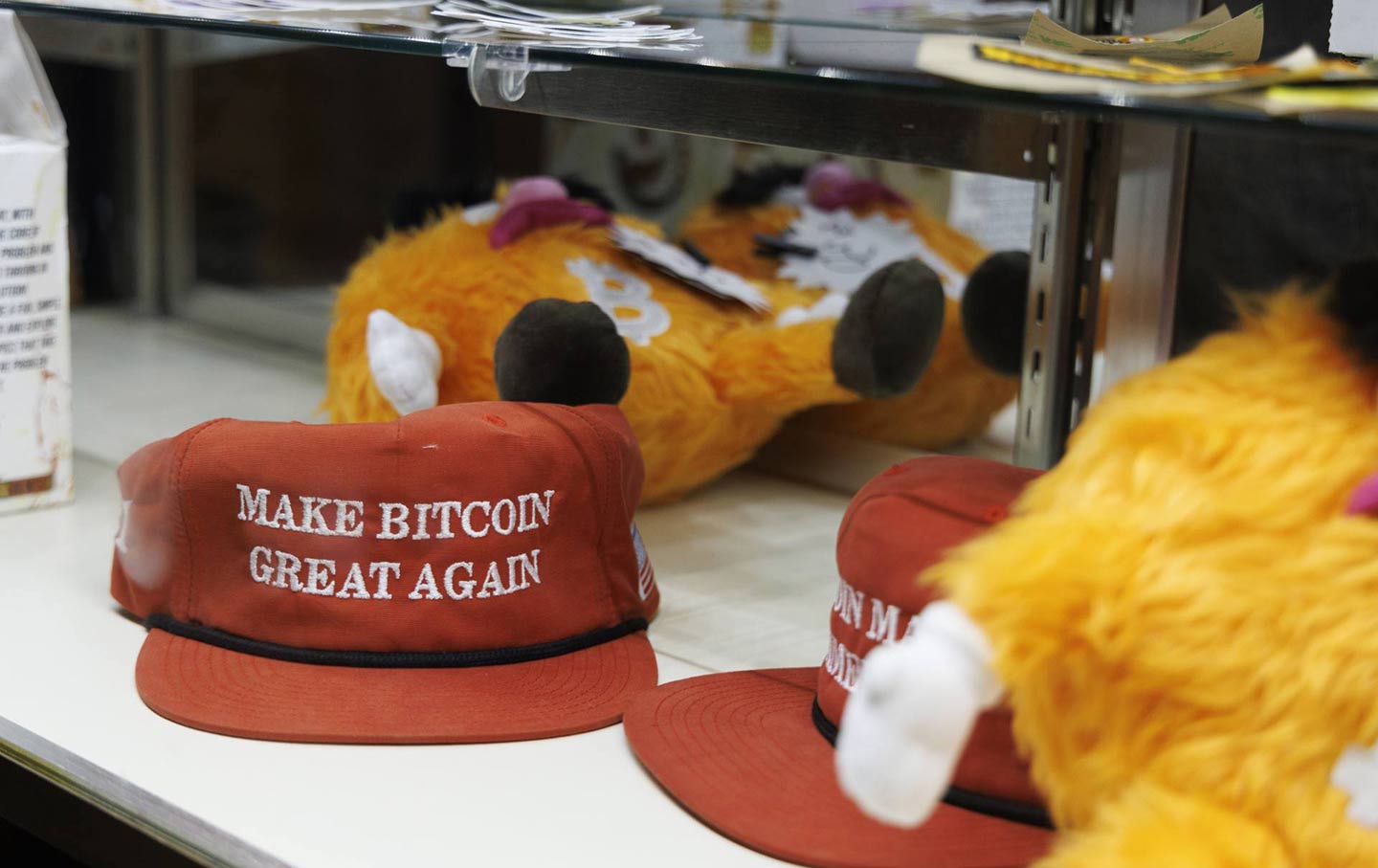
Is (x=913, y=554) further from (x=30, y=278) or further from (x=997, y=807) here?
(x=30, y=278)

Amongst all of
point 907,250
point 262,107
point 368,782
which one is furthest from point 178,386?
point 368,782

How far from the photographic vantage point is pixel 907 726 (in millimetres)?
426

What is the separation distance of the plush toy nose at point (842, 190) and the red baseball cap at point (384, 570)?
52 cm

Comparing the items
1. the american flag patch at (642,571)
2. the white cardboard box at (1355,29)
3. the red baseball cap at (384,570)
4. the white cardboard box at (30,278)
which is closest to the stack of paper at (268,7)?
the white cardboard box at (30,278)

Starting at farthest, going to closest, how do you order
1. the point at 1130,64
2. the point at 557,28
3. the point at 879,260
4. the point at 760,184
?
the point at 760,184 < the point at 879,260 < the point at 557,28 < the point at 1130,64

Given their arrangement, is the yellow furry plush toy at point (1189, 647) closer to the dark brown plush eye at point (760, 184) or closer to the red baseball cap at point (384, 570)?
the red baseball cap at point (384, 570)

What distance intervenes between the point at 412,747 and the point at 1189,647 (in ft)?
1.16

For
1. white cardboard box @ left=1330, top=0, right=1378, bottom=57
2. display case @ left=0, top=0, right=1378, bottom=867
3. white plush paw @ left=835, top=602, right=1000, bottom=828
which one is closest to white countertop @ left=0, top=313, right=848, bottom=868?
display case @ left=0, top=0, right=1378, bottom=867

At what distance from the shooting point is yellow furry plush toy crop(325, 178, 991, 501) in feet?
2.94

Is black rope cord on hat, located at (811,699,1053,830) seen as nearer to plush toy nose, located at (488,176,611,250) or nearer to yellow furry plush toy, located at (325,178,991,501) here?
yellow furry plush toy, located at (325,178,991,501)

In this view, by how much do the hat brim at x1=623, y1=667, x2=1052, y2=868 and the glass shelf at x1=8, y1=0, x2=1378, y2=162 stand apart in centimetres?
27

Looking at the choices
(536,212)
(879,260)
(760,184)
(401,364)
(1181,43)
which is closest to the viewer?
(1181,43)

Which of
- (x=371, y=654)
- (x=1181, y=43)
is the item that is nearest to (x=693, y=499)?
(x=371, y=654)

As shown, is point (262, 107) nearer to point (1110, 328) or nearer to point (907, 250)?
point (907, 250)
